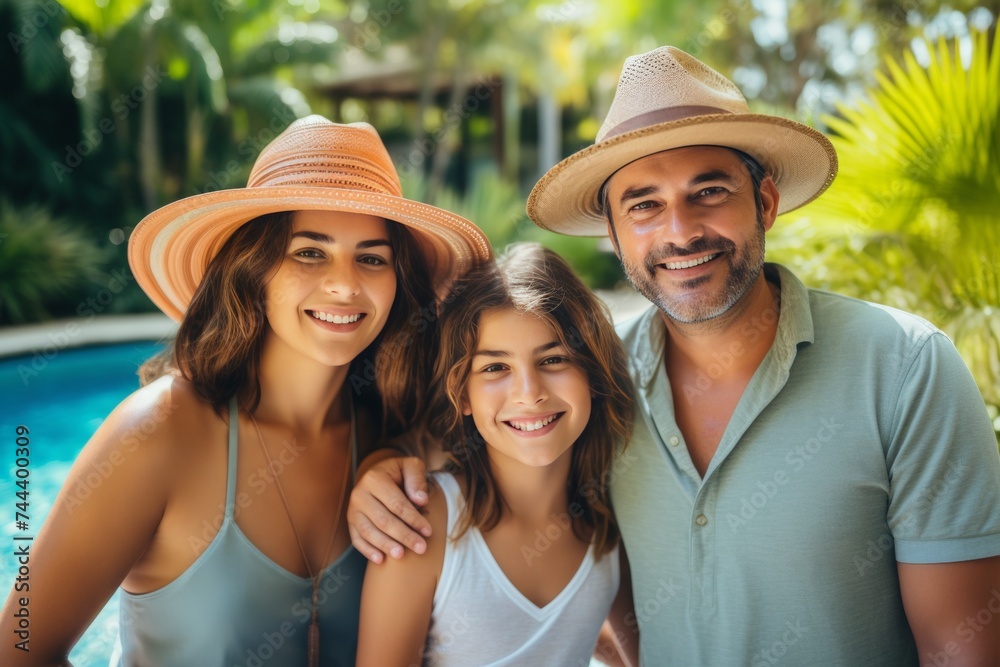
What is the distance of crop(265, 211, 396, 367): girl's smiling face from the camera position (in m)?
2.23

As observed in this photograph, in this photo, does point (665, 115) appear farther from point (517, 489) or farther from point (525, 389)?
point (517, 489)

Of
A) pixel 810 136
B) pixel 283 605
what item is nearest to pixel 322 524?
pixel 283 605

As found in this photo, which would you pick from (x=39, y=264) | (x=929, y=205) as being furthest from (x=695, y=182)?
(x=39, y=264)

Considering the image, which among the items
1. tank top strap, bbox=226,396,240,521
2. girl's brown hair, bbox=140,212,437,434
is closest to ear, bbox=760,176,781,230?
girl's brown hair, bbox=140,212,437,434

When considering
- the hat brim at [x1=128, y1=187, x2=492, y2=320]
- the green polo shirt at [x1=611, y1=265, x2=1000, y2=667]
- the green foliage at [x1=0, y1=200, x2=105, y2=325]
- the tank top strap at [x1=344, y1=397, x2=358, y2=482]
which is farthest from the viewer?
the green foliage at [x1=0, y1=200, x2=105, y2=325]

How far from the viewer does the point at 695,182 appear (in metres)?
2.25

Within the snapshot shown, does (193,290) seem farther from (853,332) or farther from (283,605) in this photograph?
(853,332)

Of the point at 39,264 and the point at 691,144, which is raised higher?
the point at 691,144

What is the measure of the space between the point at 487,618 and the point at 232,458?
32.7 inches

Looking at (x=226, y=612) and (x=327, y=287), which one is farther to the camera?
(x=327, y=287)

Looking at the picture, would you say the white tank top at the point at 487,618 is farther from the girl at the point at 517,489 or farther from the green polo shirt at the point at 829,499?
the green polo shirt at the point at 829,499

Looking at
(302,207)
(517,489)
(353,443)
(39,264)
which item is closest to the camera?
(302,207)

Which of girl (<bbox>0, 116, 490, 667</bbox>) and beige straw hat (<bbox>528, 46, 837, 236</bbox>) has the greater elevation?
beige straw hat (<bbox>528, 46, 837, 236</bbox>)

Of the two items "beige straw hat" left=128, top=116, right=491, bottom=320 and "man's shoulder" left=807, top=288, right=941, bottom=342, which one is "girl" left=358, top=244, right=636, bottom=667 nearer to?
"beige straw hat" left=128, top=116, right=491, bottom=320
